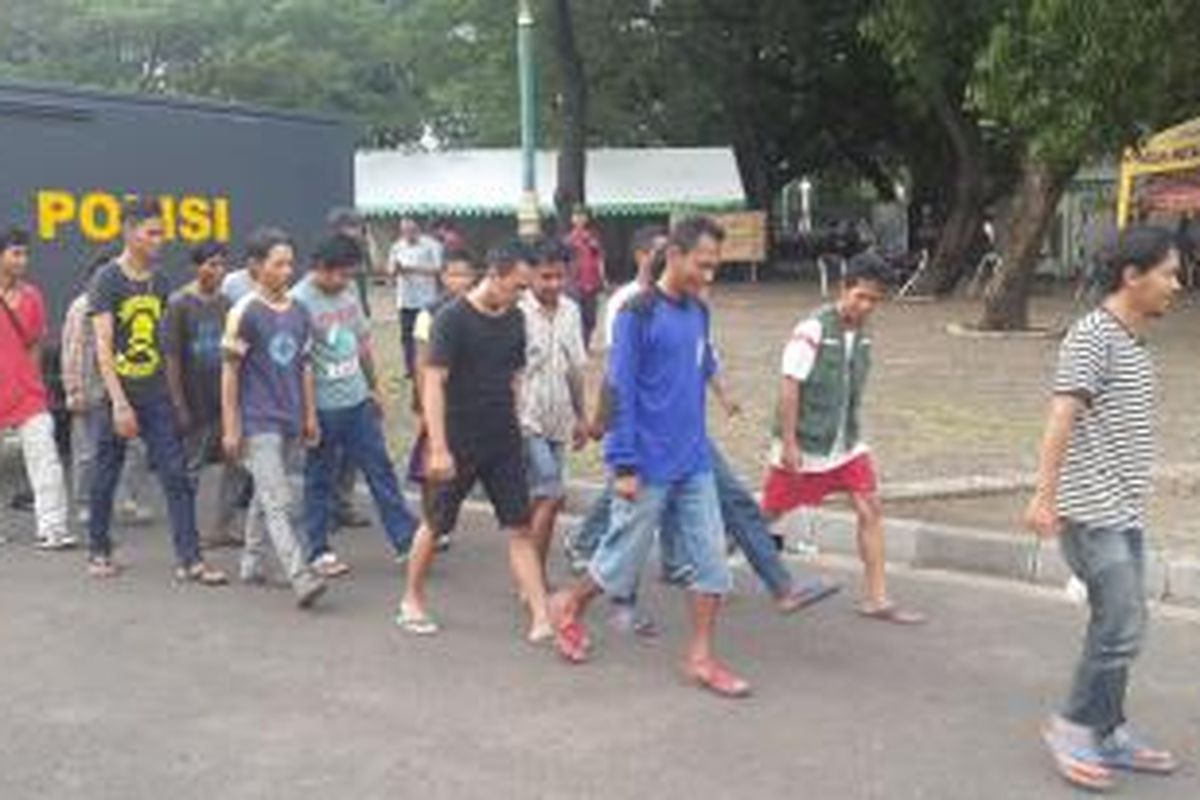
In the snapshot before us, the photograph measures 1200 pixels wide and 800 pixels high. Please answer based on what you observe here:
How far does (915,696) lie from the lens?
21.8 ft

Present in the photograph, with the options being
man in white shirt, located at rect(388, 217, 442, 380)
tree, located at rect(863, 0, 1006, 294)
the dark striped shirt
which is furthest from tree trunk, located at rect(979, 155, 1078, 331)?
the dark striped shirt

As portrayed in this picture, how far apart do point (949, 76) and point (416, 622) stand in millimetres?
21380

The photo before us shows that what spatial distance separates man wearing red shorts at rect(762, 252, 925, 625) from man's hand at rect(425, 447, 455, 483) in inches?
54.5

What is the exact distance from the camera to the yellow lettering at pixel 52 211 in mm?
11461

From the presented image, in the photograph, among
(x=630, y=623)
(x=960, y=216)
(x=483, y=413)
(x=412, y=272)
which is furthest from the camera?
(x=960, y=216)

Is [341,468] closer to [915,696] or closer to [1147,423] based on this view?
[915,696]

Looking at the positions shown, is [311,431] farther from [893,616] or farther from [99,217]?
[99,217]

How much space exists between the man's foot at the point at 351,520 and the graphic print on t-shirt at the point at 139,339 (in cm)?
161

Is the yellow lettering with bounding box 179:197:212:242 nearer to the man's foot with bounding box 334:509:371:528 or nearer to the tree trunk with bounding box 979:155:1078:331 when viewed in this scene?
the man's foot with bounding box 334:509:371:528

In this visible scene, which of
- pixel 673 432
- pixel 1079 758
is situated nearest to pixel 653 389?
pixel 673 432

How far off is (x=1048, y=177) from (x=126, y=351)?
14.5 m

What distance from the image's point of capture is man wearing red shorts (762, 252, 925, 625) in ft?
25.0

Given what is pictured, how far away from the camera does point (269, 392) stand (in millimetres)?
8062

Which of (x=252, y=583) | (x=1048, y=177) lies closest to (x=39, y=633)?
(x=252, y=583)
